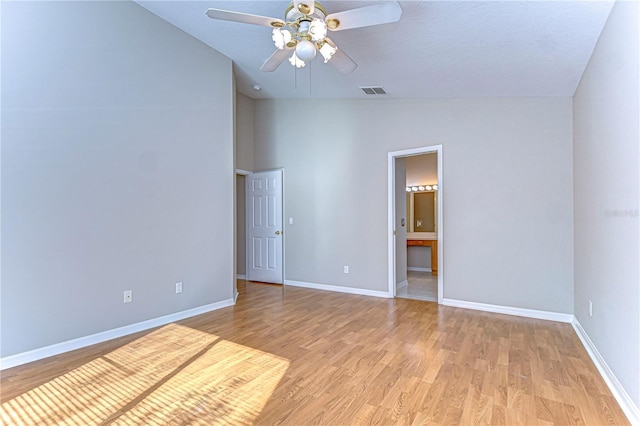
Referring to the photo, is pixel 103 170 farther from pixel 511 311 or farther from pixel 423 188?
pixel 423 188

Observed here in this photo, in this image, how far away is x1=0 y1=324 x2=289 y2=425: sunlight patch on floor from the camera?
6.44 feet

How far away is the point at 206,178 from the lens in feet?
14.1

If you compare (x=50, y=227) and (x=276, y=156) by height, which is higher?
(x=276, y=156)

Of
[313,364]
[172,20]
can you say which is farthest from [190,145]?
[313,364]

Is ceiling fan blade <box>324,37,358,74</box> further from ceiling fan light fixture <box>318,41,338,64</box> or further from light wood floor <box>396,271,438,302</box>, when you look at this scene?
light wood floor <box>396,271,438,302</box>

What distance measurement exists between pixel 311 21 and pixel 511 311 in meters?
3.89

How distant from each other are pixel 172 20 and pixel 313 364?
12.8 ft

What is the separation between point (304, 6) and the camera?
2324mm

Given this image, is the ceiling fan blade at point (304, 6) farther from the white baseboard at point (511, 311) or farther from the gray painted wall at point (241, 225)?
the gray painted wall at point (241, 225)

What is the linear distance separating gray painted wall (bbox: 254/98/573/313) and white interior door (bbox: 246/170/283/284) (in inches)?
9.0

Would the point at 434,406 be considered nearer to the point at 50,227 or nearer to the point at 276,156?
the point at 50,227

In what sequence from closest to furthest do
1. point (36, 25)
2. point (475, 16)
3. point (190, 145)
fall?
point (475, 16)
point (36, 25)
point (190, 145)

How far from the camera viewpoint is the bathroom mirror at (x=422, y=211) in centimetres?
785

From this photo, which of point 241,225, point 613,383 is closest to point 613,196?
point 613,383
